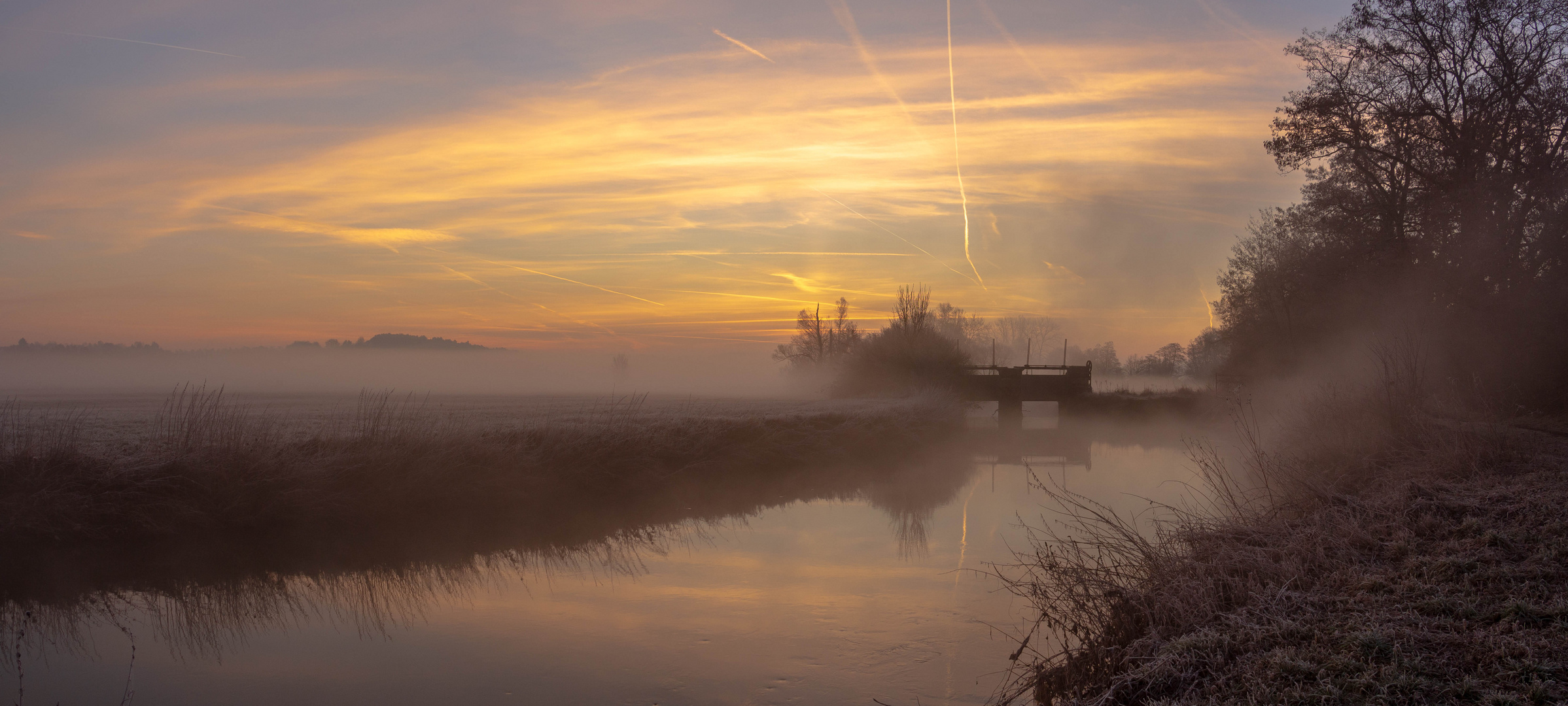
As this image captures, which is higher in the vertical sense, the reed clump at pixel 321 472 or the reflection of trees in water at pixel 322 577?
the reed clump at pixel 321 472

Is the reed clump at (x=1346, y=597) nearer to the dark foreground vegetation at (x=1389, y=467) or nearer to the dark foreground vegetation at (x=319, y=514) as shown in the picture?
the dark foreground vegetation at (x=1389, y=467)

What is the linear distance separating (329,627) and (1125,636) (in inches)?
306

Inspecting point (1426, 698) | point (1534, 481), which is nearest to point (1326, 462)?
point (1534, 481)

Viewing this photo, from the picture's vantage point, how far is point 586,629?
848cm

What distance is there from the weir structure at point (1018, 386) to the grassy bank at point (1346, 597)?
28.7 meters

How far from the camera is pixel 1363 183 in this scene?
20703mm

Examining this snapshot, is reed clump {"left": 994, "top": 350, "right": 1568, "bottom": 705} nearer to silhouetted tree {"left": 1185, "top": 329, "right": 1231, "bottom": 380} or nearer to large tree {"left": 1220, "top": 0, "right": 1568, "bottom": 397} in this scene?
large tree {"left": 1220, "top": 0, "right": 1568, "bottom": 397}

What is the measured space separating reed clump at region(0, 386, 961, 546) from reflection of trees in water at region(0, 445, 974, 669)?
445 millimetres

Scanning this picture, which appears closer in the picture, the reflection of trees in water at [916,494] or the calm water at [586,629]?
the calm water at [586,629]

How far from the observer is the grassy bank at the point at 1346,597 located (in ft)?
14.5

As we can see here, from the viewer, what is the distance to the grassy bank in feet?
14.5

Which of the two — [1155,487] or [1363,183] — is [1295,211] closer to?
[1363,183]

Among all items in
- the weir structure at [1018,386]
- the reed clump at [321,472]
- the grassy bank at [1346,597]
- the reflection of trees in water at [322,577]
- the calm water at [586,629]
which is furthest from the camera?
the weir structure at [1018,386]

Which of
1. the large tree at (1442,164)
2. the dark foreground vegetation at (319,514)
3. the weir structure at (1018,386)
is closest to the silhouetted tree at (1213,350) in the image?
the weir structure at (1018,386)
